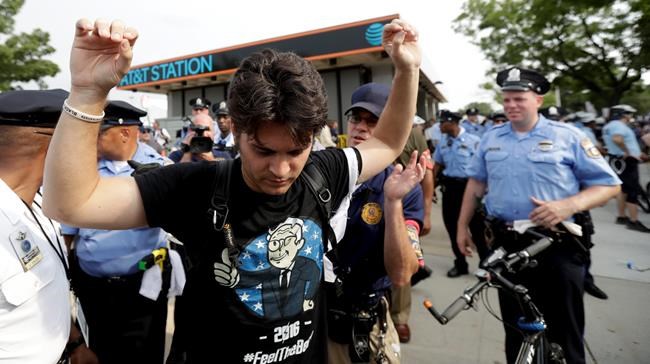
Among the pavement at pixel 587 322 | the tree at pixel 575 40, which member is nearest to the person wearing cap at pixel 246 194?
the pavement at pixel 587 322

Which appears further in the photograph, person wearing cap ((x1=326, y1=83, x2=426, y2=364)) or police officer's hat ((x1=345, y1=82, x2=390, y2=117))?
police officer's hat ((x1=345, y1=82, x2=390, y2=117))

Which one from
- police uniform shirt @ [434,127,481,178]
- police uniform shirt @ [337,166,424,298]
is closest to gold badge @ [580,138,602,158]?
police uniform shirt @ [337,166,424,298]

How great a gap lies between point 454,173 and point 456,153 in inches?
11.9

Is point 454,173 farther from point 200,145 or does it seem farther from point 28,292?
point 28,292

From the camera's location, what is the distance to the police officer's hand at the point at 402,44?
1240 mm

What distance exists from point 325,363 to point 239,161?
822mm

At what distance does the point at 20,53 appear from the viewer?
19.8 metres

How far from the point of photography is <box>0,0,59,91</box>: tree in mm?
19163

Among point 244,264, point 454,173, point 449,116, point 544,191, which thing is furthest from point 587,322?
point 244,264

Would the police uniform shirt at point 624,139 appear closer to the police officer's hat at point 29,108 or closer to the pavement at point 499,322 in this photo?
the pavement at point 499,322

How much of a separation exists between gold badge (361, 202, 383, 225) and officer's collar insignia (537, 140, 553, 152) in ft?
4.39

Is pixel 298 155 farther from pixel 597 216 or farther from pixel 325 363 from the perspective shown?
pixel 597 216

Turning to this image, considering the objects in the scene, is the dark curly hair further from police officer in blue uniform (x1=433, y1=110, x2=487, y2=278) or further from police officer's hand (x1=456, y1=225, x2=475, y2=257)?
police officer in blue uniform (x1=433, y1=110, x2=487, y2=278)

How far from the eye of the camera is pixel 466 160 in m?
4.98
